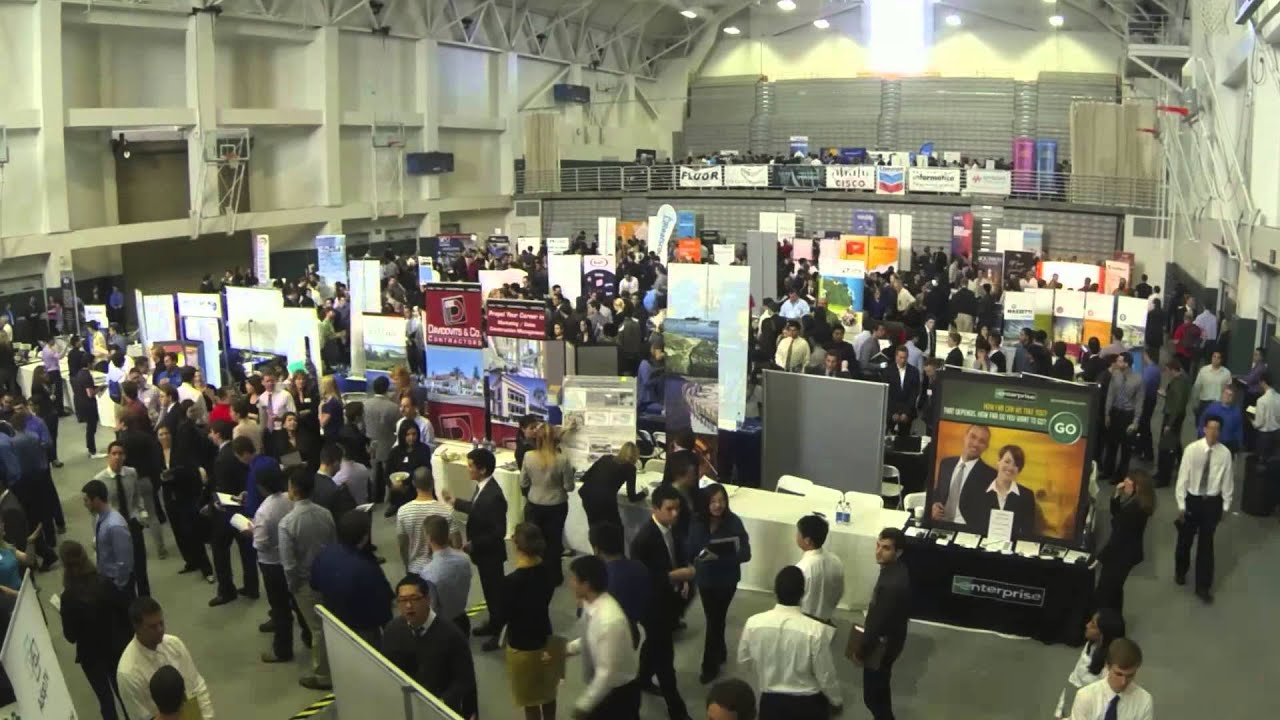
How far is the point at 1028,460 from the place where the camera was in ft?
25.3

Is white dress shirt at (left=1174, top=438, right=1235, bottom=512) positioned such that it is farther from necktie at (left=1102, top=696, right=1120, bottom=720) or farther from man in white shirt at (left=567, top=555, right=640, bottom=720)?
man in white shirt at (left=567, top=555, right=640, bottom=720)

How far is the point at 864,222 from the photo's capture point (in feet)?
85.5

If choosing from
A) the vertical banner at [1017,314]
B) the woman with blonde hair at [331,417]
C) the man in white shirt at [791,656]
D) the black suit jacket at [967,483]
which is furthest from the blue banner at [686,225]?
the man in white shirt at [791,656]

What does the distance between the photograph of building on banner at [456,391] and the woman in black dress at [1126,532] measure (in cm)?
639

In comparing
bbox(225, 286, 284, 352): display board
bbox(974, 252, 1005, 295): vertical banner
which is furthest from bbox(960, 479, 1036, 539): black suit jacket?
bbox(974, 252, 1005, 295): vertical banner

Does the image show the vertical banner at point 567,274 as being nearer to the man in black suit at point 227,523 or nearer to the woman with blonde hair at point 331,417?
the woman with blonde hair at point 331,417

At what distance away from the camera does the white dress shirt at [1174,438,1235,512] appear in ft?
27.0

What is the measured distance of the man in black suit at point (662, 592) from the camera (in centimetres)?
609

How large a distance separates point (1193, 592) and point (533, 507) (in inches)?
209

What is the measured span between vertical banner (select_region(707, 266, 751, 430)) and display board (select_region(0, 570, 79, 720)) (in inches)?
280

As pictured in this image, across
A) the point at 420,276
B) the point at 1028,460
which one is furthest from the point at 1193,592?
the point at 420,276

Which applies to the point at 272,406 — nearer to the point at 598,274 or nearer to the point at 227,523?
the point at 227,523

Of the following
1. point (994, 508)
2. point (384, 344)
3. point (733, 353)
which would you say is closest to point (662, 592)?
point (994, 508)

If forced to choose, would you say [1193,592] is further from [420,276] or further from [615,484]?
[420,276]
